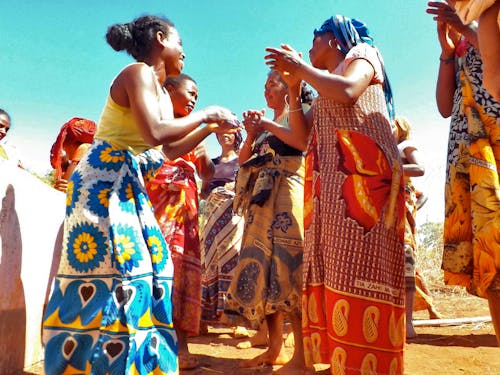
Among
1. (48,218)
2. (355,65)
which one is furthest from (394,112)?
(48,218)

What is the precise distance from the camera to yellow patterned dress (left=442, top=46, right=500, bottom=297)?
94.3 inches

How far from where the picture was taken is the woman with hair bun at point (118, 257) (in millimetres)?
1933

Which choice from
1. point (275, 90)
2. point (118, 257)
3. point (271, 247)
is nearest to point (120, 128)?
point (118, 257)

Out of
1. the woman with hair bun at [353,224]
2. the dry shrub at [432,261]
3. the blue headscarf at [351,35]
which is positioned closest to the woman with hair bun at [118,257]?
the woman with hair bun at [353,224]

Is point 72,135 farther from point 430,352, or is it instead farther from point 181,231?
point 430,352

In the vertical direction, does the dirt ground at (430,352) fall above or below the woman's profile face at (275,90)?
below

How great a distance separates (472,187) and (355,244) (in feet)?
2.91

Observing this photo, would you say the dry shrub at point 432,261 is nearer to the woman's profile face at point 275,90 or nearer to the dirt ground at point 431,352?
the dirt ground at point 431,352

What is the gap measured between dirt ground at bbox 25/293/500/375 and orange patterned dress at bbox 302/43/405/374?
3.46 ft

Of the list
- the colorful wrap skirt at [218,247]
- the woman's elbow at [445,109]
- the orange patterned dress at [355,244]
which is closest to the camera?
the orange patterned dress at [355,244]

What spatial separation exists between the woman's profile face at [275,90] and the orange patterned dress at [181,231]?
0.91 meters

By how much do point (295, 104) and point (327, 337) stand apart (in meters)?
1.54

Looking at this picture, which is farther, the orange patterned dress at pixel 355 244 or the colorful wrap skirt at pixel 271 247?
the colorful wrap skirt at pixel 271 247

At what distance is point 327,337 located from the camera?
2.29 m
